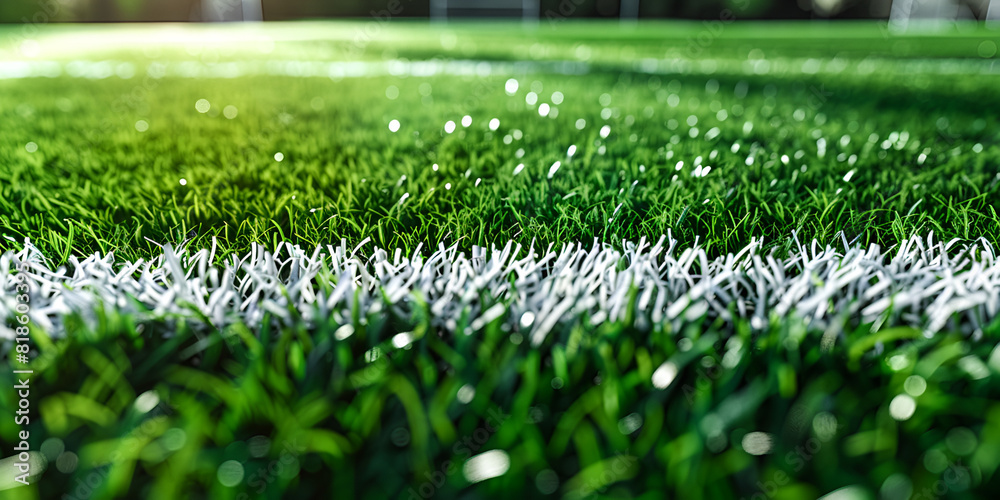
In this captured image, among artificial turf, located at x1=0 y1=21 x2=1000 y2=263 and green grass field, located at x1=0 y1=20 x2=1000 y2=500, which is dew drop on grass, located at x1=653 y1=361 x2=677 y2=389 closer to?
green grass field, located at x1=0 y1=20 x2=1000 y2=500

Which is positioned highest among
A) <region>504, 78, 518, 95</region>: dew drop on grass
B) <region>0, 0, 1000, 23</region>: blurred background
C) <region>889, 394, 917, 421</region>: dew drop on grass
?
<region>0, 0, 1000, 23</region>: blurred background

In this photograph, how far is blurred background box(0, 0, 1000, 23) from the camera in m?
21.2

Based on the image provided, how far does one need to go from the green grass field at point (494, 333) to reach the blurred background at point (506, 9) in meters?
19.8

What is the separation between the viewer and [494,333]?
47.0 inches

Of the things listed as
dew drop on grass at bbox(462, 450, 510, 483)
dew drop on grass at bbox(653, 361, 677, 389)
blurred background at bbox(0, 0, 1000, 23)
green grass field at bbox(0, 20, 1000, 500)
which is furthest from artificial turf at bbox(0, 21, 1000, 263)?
blurred background at bbox(0, 0, 1000, 23)

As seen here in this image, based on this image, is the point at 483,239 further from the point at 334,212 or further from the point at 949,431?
the point at 949,431

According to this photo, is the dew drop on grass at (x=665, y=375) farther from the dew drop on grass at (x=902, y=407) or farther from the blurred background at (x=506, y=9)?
the blurred background at (x=506, y=9)

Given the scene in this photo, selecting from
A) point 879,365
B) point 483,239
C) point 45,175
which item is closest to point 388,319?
point 483,239

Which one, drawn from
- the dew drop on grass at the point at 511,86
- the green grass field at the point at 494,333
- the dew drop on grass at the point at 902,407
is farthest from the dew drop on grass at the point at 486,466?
the dew drop on grass at the point at 511,86

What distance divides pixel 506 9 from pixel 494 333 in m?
23.9

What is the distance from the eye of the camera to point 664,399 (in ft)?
3.49

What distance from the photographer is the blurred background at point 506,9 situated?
2116 cm

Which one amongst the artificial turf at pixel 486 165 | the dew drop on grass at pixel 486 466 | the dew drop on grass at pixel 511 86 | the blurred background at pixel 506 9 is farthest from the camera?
the blurred background at pixel 506 9

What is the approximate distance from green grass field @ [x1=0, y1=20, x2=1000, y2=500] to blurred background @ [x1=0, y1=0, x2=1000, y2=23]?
19.8m
